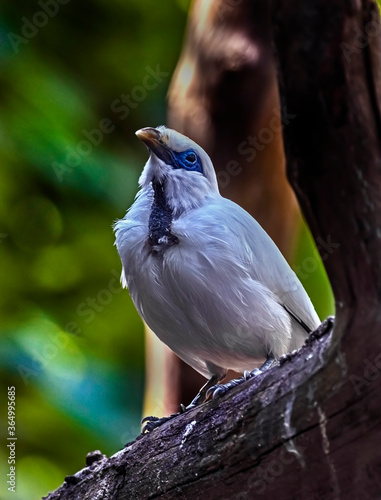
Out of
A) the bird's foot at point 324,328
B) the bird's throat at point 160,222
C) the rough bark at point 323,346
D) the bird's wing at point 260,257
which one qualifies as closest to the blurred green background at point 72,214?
the bird's wing at point 260,257

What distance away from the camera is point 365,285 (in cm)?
189

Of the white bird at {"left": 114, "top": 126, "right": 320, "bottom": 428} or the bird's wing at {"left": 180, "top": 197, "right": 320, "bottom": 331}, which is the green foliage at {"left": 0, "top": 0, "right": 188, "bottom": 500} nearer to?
the white bird at {"left": 114, "top": 126, "right": 320, "bottom": 428}

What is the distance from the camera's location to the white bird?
10.7ft

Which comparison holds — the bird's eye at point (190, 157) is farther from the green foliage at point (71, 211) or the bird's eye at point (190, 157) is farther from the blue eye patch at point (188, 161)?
the green foliage at point (71, 211)

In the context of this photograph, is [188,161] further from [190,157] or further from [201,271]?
[201,271]

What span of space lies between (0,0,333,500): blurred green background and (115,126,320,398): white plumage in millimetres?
1890

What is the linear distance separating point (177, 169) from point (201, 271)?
671 mm

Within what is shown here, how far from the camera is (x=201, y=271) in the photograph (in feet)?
10.6

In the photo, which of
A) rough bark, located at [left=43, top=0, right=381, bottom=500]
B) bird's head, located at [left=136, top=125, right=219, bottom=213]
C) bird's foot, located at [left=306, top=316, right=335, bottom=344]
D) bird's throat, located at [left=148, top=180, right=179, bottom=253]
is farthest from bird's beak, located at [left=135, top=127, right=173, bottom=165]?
bird's foot, located at [left=306, top=316, right=335, bottom=344]

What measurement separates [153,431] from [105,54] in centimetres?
381

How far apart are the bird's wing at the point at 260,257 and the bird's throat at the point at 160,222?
18cm

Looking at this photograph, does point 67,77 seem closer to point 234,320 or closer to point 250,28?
point 250,28

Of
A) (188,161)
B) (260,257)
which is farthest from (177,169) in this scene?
(260,257)

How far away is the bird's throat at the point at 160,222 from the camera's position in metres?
3.33
